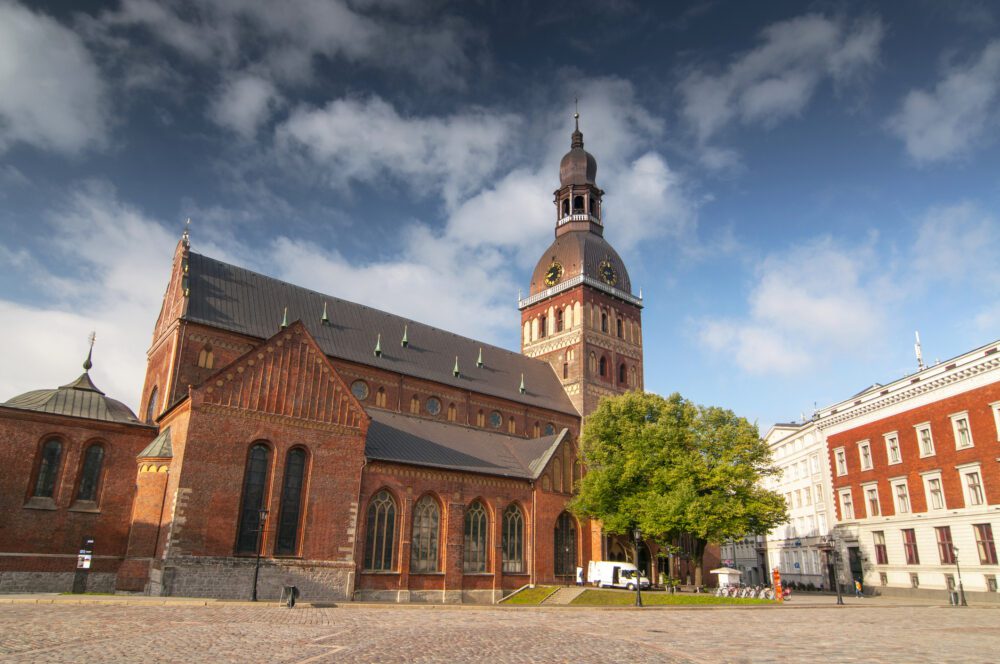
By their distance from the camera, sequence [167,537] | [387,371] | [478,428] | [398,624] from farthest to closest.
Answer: [478,428]
[387,371]
[167,537]
[398,624]

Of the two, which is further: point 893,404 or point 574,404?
point 574,404

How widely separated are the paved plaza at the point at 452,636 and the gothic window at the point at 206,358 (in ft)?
55.9

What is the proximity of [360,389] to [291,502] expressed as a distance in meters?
13.0

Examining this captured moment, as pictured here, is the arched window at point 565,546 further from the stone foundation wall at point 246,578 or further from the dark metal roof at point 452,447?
the stone foundation wall at point 246,578

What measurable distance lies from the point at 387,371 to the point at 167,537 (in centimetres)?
1932

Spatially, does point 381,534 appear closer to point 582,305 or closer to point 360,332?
point 360,332

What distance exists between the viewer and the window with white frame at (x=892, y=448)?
44572 mm

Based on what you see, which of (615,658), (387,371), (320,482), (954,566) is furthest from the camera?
(387,371)

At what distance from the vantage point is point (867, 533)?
47000mm

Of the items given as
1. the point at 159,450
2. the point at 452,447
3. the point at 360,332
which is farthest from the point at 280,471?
the point at 360,332

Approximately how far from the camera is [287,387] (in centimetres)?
3381

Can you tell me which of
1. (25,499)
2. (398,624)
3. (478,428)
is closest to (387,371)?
(478,428)

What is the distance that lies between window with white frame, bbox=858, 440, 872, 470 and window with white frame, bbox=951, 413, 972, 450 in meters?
7.67

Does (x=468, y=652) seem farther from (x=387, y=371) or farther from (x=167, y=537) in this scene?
(x=387, y=371)
